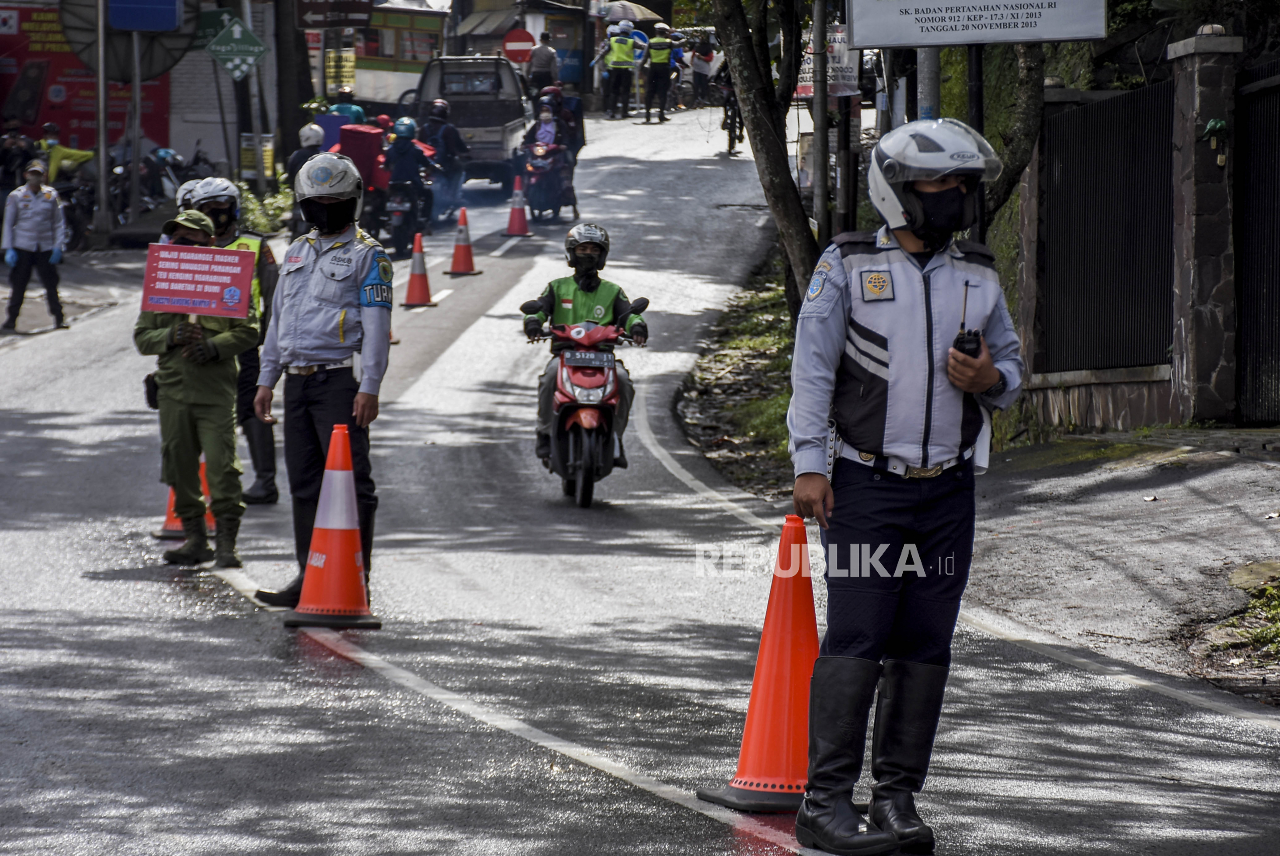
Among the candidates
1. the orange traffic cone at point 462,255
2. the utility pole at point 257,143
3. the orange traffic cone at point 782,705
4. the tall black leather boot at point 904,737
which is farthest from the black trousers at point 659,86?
the tall black leather boot at point 904,737

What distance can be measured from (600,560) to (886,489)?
5.39 m

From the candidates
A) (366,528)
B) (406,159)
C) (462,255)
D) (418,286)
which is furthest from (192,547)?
(406,159)

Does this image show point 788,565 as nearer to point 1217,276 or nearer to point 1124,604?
point 1124,604

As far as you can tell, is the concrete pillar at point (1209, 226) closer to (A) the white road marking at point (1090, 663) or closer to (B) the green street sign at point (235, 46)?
(A) the white road marking at point (1090, 663)

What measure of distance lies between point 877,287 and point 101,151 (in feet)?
80.6

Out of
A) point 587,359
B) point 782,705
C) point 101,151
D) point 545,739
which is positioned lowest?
point 545,739

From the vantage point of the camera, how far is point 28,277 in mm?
20344

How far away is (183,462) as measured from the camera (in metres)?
9.10

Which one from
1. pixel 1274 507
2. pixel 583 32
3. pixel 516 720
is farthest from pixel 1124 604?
pixel 583 32

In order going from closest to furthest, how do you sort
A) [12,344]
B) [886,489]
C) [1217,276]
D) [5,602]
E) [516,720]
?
[886,489], [516,720], [5,602], [1217,276], [12,344]

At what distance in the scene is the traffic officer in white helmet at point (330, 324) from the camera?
779 centimetres

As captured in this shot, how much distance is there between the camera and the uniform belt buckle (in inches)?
181

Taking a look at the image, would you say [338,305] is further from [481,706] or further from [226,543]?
[481,706]

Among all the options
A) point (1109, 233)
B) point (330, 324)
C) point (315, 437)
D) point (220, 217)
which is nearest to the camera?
point (330, 324)
